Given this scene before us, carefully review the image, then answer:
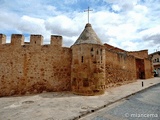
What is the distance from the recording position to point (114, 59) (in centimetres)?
1337

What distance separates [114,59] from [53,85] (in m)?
7.42

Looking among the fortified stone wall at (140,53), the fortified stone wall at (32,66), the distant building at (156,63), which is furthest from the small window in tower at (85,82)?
the distant building at (156,63)

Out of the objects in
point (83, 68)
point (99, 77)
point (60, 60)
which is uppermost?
point (60, 60)

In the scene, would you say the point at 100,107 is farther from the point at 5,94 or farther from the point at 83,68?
the point at 5,94

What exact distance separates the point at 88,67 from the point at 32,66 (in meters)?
4.39

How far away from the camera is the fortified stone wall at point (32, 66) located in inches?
358

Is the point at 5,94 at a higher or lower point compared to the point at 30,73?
lower

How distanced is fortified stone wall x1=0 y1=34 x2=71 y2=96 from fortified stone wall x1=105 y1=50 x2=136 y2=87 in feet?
14.7

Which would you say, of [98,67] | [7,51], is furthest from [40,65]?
A: [98,67]

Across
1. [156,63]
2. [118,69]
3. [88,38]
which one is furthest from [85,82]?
[156,63]

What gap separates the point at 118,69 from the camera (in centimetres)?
1401

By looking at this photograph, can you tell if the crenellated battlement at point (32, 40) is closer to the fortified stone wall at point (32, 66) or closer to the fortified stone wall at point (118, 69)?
the fortified stone wall at point (32, 66)

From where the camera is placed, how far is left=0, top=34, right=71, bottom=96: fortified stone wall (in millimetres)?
9094

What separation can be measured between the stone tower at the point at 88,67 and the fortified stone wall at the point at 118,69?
3.12 metres
